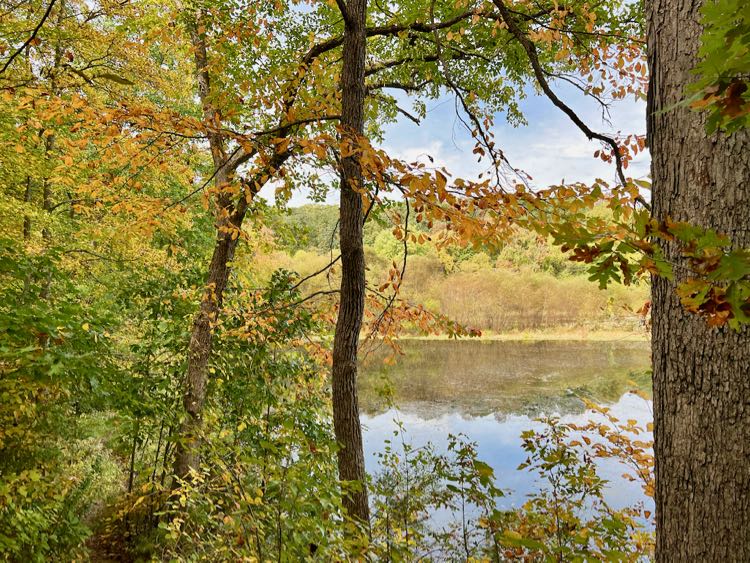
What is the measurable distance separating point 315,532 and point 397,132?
5.18 m

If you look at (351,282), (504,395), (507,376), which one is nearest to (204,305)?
(351,282)

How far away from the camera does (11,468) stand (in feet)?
8.56

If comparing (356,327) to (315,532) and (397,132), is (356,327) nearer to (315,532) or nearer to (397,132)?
(315,532)

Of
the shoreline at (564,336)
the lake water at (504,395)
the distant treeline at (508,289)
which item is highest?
the distant treeline at (508,289)

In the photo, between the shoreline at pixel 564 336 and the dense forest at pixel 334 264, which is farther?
the shoreline at pixel 564 336

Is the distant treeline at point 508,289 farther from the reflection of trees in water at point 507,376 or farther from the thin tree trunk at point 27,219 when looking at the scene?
the thin tree trunk at point 27,219

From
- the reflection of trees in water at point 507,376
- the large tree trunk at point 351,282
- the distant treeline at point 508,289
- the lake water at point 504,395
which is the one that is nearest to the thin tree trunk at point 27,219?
the large tree trunk at point 351,282

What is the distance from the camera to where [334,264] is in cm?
391

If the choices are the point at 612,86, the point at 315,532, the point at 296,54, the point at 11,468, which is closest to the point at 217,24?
the point at 296,54

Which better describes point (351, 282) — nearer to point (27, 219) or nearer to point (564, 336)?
point (27, 219)

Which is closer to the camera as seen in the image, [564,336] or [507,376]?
[507,376]

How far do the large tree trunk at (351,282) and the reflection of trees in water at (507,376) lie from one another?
4.11m

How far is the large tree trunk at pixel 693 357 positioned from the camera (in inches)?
39.8

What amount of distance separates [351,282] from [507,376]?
1009 cm
